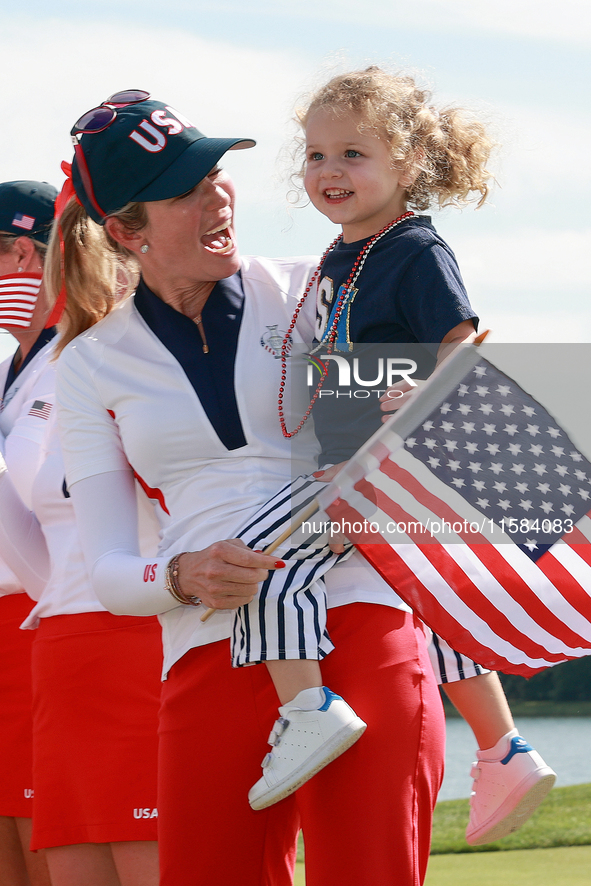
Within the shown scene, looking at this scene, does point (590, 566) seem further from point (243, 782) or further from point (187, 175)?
point (187, 175)

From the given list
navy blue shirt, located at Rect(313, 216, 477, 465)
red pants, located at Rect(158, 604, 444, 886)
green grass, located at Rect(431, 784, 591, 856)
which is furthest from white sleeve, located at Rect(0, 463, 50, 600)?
green grass, located at Rect(431, 784, 591, 856)

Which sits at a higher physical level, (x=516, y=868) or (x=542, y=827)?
(x=516, y=868)

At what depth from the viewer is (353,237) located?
2.36 metres

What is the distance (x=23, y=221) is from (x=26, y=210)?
4cm

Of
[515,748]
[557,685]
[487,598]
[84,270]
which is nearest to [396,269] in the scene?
[487,598]

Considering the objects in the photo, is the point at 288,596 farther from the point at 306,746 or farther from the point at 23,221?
the point at 23,221

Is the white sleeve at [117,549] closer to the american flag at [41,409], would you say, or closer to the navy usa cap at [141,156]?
the navy usa cap at [141,156]

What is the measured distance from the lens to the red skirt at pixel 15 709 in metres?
3.23

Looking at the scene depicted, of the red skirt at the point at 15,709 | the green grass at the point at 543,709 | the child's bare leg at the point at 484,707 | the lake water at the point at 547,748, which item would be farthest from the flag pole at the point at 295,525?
the green grass at the point at 543,709

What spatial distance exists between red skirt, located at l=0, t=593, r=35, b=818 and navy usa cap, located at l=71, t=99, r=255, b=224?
1.54 m

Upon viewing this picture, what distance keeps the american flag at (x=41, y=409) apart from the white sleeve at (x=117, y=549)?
3.12ft

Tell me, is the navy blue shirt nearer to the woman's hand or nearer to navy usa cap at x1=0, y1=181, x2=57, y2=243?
the woman's hand

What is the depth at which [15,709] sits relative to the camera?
10.7ft

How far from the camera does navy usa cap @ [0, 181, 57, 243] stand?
11.4ft
